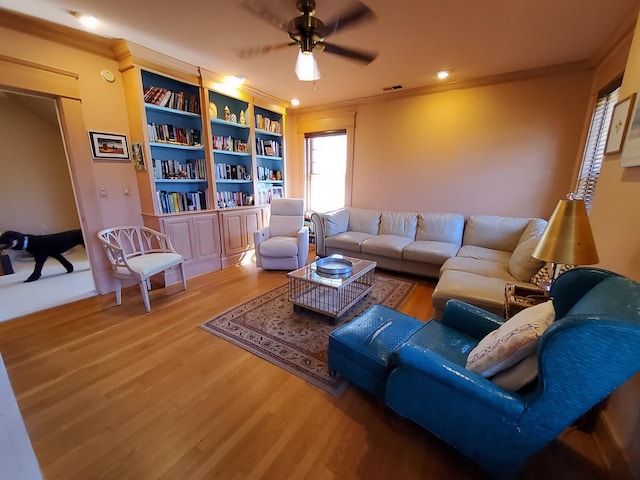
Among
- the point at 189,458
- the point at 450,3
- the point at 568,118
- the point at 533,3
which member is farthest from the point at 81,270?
the point at 568,118

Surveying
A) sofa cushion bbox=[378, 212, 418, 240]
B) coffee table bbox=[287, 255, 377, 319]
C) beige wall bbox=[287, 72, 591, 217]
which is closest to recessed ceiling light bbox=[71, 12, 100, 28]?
coffee table bbox=[287, 255, 377, 319]

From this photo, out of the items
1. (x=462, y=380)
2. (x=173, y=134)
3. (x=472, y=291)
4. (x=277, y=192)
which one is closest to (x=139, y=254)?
(x=173, y=134)

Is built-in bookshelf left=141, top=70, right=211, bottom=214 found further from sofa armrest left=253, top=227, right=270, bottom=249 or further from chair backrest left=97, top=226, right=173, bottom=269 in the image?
sofa armrest left=253, top=227, right=270, bottom=249

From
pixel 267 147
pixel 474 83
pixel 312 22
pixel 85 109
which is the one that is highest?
pixel 474 83

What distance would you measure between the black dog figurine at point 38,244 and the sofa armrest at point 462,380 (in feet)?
14.8

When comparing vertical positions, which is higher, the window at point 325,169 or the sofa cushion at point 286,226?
the window at point 325,169

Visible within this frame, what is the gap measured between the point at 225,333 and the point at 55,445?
1084mm

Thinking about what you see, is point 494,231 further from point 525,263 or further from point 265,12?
point 265,12

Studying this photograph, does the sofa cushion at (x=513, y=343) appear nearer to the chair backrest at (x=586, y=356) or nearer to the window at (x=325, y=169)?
the chair backrest at (x=586, y=356)

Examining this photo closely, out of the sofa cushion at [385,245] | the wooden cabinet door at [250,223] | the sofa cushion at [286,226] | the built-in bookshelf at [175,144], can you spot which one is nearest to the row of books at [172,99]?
the built-in bookshelf at [175,144]

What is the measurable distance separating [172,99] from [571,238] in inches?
157

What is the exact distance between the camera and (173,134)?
3258 mm

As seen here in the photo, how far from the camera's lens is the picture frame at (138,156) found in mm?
2938

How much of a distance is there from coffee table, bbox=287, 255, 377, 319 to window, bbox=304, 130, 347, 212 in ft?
7.37
